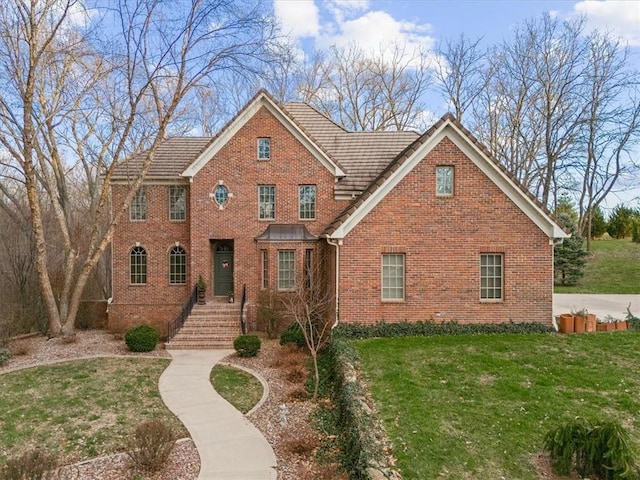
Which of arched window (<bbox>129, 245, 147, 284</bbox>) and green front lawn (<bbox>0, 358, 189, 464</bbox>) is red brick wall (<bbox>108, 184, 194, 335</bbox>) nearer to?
arched window (<bbox>129, 245, 147, 284</bbox>)

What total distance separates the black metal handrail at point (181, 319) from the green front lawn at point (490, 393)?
6.54 metres

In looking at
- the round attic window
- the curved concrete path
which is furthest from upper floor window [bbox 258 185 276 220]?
the curved concrete path

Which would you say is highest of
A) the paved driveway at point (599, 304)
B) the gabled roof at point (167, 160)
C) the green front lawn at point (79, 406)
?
the gabled roof at point (167, 160)

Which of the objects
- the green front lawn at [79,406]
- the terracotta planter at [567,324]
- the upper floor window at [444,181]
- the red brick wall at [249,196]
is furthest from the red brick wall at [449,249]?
the green front lawn at [79,406]

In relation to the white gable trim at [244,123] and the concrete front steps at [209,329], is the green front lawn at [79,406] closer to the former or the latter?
the concrete front steps at [209,329]

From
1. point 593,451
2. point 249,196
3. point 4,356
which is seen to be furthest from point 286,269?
point 593,451

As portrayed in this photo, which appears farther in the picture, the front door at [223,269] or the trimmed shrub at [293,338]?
the front door at [223,269]

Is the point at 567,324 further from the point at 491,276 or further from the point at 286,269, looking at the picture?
the point at 286,269

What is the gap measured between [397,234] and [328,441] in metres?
7.40

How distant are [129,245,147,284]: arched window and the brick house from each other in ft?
0.15

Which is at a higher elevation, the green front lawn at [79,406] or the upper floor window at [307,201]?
the upper floor window at [307,201]

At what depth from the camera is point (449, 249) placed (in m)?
12.9

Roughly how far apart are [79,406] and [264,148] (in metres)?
10.7

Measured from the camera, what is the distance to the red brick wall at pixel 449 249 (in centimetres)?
1283
